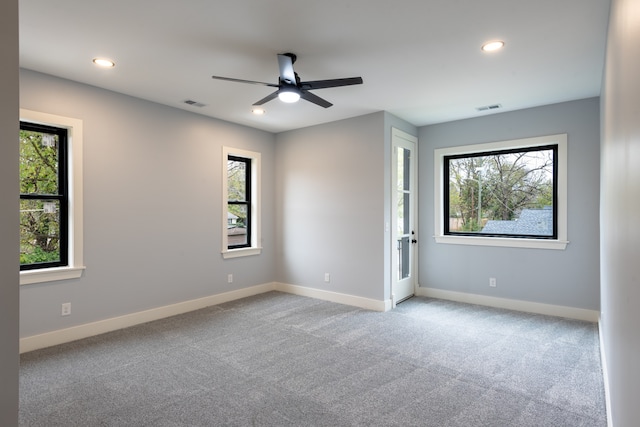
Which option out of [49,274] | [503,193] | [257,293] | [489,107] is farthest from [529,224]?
[49,274]

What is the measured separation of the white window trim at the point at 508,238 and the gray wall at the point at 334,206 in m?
1.15

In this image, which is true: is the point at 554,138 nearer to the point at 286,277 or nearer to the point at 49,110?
the point at 286,277

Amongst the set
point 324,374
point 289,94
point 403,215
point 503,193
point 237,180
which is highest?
point 289,94

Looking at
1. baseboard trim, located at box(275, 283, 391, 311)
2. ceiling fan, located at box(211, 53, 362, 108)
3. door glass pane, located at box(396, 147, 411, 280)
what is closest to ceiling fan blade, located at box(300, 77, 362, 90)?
ceiling fan, located at box(211, 53, 362, 108)

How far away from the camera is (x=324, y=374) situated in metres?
2.96

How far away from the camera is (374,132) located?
485 centimetres

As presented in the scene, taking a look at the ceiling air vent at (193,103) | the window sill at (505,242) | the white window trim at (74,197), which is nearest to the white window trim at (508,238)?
the window sill at (505,242)

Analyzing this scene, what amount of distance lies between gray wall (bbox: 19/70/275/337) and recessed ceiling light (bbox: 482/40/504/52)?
11.7ft

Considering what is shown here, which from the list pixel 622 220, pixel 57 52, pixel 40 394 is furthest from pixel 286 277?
pixel 622 220

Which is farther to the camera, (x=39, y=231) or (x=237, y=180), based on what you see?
(x=237, y=180)

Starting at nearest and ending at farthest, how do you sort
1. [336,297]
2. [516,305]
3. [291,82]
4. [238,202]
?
[291,82] < [516,305] < [336,297] < [238,202]

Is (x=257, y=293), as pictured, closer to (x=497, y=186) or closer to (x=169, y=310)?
(x=169, y=310)

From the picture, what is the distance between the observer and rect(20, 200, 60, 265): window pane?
11.5 feet

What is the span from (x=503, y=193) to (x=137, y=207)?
4.75 m
